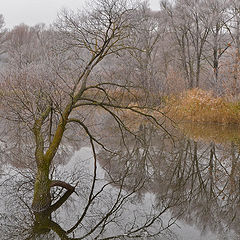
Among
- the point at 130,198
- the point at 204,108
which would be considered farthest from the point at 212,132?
the point at 130,198

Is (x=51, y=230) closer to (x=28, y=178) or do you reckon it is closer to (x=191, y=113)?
(x=28, y=178)

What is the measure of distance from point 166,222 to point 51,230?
1797 millimetres

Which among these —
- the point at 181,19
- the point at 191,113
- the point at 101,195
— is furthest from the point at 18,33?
the point at 101,195

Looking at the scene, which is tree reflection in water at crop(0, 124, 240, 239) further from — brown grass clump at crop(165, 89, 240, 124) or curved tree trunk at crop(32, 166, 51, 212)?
brown grass clump at crop(165, 89, 240, 124)

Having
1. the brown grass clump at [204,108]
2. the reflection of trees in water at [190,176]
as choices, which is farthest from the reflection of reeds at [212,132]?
the reflection of trees in water at [190,176]

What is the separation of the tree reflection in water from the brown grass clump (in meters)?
5.66

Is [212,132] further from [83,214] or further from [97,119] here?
[83,214]

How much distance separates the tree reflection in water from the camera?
505 centimetres

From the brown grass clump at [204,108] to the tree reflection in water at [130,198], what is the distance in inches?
223

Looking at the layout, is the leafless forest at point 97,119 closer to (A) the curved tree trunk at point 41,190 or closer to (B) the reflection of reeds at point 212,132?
(A) the curved tree trunk at point 41,190

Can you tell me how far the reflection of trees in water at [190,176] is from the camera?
577 centimetres

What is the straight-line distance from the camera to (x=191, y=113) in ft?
54.8

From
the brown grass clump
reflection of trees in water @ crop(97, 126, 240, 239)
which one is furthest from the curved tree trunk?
the brown grass clump

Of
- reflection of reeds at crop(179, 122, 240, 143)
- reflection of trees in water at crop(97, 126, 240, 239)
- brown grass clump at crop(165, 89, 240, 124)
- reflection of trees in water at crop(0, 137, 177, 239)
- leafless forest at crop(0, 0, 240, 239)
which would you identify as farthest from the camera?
brown grass clump at crop(165, 89, 240, 124)
